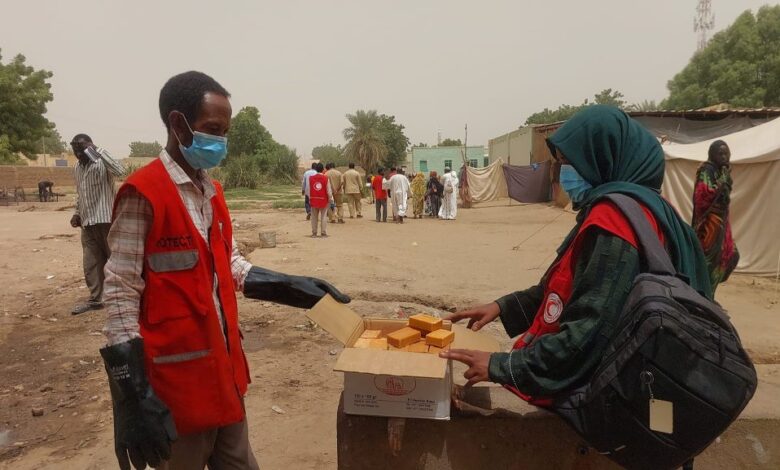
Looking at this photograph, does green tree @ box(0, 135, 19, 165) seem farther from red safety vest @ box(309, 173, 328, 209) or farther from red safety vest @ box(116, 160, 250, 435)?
red safety vest @ box(116, 160, 250, 435)

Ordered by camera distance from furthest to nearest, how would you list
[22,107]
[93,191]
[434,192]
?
[22,107] → [434,192] → [93,191]

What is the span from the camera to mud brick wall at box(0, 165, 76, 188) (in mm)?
25578

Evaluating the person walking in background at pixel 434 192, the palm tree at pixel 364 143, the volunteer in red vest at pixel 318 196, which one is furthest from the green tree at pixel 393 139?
the volunteer in red vest at pixel 318 196

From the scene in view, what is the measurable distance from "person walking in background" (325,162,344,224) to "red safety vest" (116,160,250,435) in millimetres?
10881

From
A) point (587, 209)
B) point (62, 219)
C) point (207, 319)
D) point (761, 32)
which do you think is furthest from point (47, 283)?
point (761, 32)

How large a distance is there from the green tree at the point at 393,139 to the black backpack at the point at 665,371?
151ft

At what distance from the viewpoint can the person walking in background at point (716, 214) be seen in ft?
14.5

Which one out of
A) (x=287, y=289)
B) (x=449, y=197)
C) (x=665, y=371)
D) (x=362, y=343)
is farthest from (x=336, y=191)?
(x=665, y=371)

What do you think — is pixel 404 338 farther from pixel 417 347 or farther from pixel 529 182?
pixel 529 182

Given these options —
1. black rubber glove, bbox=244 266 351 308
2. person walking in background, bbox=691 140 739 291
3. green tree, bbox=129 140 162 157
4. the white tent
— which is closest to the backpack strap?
black rubber glove, bbox=244 266 351 308

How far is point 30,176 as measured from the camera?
28.1 m

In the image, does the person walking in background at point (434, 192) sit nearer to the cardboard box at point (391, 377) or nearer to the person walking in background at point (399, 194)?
the person walking in background at point (399, 194)

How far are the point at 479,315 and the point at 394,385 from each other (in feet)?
1.79

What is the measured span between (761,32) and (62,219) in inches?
1251
